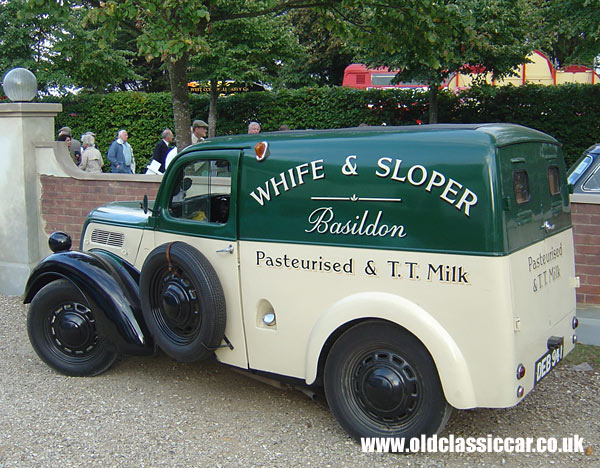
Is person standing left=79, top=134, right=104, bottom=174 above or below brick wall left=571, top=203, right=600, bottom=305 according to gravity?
above

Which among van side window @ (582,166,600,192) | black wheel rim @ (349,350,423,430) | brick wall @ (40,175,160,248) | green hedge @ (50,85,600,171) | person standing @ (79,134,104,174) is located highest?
green hedge @ (50,85,600,171)

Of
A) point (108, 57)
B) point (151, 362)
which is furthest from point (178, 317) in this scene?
point (108, 57)

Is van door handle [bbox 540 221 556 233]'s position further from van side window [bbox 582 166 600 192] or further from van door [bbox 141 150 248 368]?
van side window [bbox 582 166 600 192]

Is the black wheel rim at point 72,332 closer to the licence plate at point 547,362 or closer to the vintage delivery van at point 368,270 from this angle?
the vintage delivery van at point 368,270

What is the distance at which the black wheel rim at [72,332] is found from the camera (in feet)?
17.6

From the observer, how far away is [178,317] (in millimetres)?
4719

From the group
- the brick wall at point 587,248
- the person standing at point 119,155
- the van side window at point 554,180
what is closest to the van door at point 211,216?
the van side window at point 554,180

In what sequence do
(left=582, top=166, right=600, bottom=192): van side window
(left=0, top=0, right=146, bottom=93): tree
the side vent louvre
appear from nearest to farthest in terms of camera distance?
the side vent louvre
(left=582, top=166, right=600, bottom=192): van side window
(left=0, top=0, right=146, bottom=93): tree

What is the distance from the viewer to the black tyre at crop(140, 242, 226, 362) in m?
4.54

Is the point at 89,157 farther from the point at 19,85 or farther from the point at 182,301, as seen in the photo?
the point at 182,301

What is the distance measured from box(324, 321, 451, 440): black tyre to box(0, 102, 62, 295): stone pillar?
5.78 meters

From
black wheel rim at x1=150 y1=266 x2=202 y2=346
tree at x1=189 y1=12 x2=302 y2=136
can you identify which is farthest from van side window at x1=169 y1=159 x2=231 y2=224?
tree at x1=189 y1=12 x2=302 y2=136

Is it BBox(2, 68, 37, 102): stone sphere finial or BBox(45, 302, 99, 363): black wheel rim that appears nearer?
BBox(45, 302, 99, 363): black wheel rim

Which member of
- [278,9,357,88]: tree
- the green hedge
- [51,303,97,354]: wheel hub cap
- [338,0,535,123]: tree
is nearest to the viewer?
[51,303,97,354]: wheel hub cap
